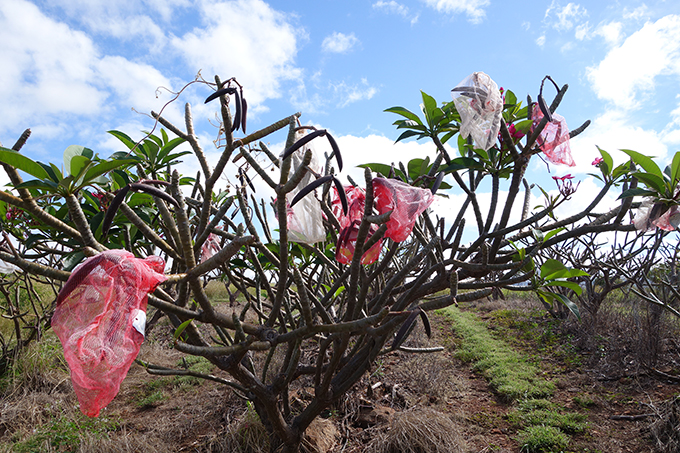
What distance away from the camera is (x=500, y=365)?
17.1 ft

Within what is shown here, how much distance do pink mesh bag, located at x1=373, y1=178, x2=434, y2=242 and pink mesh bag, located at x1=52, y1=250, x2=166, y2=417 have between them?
0.69 metres

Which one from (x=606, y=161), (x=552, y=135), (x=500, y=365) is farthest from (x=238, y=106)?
(x=500, y=365)

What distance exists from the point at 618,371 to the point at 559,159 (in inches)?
165

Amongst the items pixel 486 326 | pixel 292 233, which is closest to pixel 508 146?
pixel 292 233

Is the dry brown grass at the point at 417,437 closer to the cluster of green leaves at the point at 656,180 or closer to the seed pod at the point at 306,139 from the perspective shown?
the cluster of green leaves at the point at 656,180

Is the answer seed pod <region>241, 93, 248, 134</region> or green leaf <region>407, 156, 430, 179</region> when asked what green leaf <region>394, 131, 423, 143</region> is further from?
seed pod <region>241, 93, 248, 134</region>

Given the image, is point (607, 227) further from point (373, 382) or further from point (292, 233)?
point (373, 382)

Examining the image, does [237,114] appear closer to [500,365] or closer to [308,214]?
[308,214]

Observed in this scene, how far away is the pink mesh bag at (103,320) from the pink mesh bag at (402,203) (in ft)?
2.28

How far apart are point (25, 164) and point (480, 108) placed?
1.47m

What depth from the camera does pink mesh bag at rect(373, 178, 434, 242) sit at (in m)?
1.25

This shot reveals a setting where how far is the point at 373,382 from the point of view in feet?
13.5

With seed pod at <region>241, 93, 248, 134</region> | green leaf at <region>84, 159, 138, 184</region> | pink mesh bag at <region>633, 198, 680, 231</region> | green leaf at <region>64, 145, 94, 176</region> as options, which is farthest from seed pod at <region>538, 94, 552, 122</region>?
green leaf at <region>64, 145, 94, 176</region>

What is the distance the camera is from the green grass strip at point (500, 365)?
171 inches
